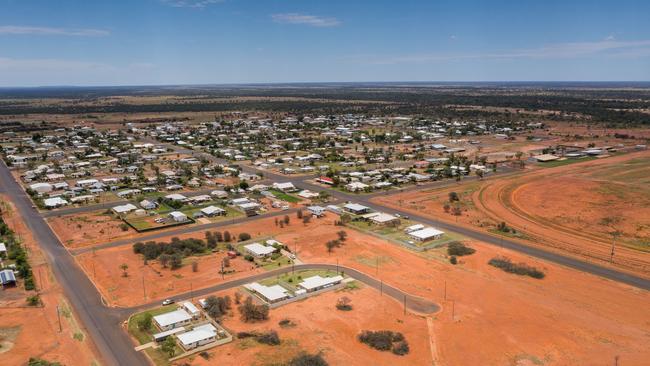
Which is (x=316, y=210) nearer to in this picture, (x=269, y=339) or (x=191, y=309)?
(x=191, y=309)

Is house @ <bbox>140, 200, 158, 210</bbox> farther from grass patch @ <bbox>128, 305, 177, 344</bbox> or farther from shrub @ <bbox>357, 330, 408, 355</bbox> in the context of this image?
shrub @ <bbox>357, 330, 408, 355</bbox>

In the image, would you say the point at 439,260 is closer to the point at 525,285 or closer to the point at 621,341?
the point at 525,285

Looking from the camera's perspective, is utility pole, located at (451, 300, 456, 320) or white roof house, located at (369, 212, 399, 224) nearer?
utility pole, located at (451, 300, 456, 320)

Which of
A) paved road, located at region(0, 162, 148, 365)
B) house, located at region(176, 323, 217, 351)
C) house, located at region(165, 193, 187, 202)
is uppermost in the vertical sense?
house, located at region(165, 193, 187, 202)

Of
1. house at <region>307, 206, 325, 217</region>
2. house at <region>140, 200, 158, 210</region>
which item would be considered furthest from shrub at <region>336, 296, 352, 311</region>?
house at <region>140, 200, 158, 210</region>

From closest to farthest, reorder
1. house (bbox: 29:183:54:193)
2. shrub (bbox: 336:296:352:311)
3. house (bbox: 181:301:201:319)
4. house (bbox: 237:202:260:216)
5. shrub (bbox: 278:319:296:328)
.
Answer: shrub (bbox: 278:319:296:328) → house (bbox: 181:301:201:319) → shrub (bbox: 336:296:352:311) → house (bbox: 237:202:260:216) → house (bbox: 29:183:54:193)

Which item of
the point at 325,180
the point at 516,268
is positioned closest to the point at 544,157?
the point at 325,180
